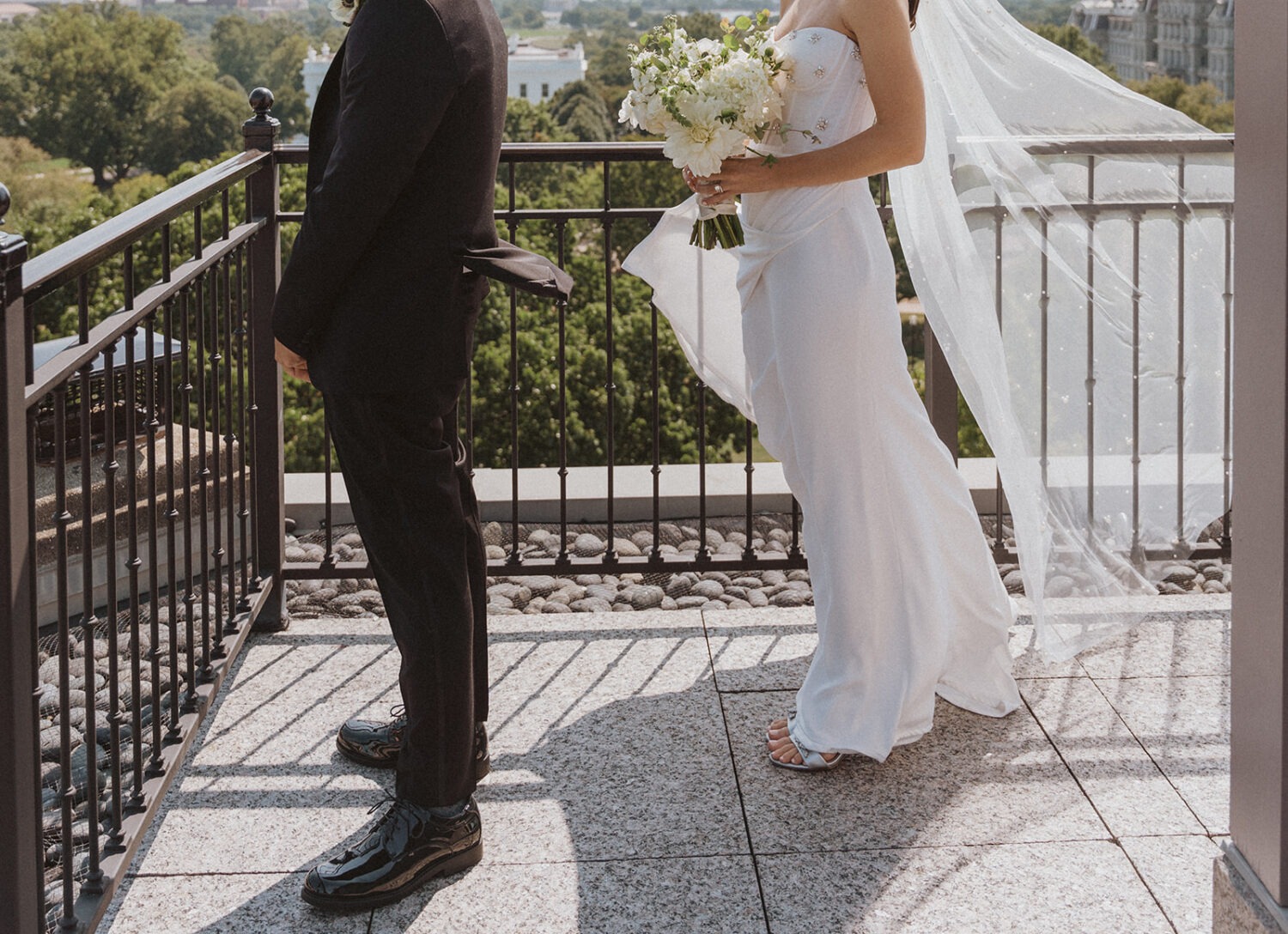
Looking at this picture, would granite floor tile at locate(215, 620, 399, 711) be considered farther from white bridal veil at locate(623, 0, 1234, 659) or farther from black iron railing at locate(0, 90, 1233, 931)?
white bridal veil at locate(623, 0, 1234, 659)

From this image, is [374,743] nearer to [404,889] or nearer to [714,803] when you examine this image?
[404,889]

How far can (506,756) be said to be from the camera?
9.96 feet

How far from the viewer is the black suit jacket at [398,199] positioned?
2.21 metres

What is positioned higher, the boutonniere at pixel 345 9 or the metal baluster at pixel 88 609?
the boutonniere at pixel 345 9

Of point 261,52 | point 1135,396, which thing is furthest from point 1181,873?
point 261,52

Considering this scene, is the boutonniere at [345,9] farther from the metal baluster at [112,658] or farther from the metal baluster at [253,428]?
the metal baluster at [253,428]

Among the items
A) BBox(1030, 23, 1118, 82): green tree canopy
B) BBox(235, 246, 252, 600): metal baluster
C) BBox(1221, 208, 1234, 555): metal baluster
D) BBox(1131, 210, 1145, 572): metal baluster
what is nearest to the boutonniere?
BBox(235, 246, 252, 600): metal baluster

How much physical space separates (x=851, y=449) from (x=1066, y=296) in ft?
2.65

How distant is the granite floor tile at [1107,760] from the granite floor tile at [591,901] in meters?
0.76

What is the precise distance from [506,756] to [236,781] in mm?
554

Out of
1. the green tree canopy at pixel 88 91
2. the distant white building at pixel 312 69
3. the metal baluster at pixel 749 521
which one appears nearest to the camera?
the metal baluster at pixel 749 521

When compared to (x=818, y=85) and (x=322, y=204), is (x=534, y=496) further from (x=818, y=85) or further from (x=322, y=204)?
(x=322, y=204)

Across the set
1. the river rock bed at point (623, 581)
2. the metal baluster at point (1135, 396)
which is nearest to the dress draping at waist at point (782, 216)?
the metal baluster at point (1135, 396)

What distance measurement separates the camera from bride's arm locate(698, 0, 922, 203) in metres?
2.76
